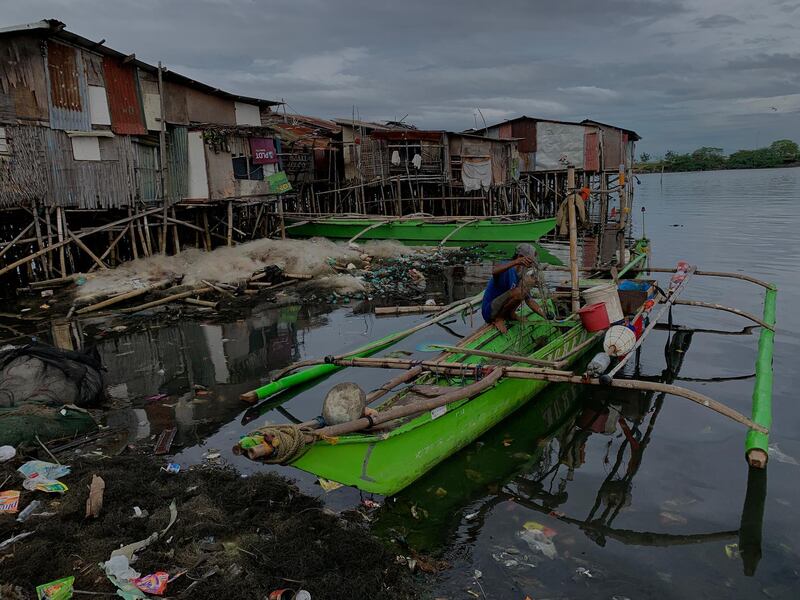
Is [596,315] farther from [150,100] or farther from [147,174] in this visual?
[150,100]

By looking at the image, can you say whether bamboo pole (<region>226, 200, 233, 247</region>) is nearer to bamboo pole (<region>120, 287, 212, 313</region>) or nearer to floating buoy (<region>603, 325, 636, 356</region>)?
bamboo pole (<region>120, 287, 212, 313</region>)

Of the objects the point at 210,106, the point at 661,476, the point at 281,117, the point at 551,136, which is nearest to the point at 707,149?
the point at 551,136

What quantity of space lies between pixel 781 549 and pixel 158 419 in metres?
6.31

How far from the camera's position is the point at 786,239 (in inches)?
836

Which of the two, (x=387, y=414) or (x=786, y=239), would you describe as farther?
(x=786, y=239)

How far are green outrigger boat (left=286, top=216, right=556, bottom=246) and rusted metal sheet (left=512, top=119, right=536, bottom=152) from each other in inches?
406

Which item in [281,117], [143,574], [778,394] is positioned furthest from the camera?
[281,117]

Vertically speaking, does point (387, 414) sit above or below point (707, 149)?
below

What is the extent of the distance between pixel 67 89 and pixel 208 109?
3.91 metres

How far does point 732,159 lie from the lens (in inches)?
4090

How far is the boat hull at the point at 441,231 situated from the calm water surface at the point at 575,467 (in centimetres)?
970

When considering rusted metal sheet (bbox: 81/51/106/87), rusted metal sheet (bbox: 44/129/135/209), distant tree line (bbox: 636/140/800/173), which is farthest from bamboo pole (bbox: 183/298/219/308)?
distant tree line (bbox: 636/140/800/173)

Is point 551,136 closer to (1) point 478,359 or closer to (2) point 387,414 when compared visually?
(1) point 478,359

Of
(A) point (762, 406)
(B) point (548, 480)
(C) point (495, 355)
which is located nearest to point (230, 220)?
(C) point (495, 355)
